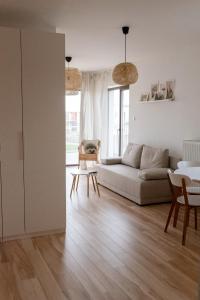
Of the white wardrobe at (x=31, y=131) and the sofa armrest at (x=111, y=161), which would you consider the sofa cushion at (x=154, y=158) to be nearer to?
the sofa armrest at (x=111, y=161)

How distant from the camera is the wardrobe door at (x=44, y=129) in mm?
3467

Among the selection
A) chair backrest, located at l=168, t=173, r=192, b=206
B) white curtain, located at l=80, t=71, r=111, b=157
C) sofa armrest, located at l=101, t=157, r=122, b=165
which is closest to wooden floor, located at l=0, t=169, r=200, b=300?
chair backrest, located at l=168, t=173, r=192, b=206

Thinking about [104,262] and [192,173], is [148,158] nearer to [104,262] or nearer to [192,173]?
[192,173]

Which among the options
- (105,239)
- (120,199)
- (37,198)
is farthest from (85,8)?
(120,199)

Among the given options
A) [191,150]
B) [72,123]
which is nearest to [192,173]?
[191,150]

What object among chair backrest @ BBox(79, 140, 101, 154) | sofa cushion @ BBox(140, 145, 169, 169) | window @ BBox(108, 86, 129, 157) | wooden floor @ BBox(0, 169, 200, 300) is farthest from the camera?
window @ BBox(108, 86, 129, 157)

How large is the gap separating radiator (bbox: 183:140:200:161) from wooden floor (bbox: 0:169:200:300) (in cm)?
112

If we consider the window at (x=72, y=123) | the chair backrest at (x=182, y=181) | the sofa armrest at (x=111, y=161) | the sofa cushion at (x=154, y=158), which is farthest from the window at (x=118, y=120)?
the chair backrest at (x=182, y=181)

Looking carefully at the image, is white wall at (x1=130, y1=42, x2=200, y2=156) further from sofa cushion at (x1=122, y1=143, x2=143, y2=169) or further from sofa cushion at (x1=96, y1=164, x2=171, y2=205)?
sofa cushion at (x1=96, y1=164, x2=171, y2=205)

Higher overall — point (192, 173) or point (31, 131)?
point (31, 131)

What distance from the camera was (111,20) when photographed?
3.68 meters

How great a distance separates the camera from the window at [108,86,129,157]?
766cm

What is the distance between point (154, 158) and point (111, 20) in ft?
8.65

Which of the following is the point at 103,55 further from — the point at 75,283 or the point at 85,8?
the point at 75,283
